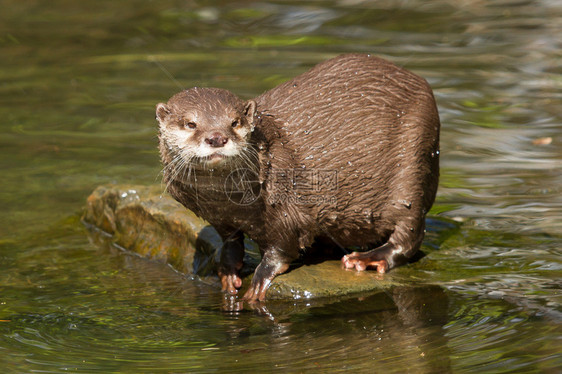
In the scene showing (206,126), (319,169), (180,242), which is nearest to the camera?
(206,126)

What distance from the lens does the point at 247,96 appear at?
7195mm

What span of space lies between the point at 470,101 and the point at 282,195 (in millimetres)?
3620

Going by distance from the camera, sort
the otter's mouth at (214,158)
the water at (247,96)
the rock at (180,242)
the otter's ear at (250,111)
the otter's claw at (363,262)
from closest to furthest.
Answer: the water at (247,96) → the otter's mouth at (214,158) → the otter's ear at (250,111) → the rock at (180,242) → the otter's claw at (363,262)

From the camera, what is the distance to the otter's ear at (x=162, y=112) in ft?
12.6

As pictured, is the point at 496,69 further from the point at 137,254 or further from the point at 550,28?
the point at 137,254

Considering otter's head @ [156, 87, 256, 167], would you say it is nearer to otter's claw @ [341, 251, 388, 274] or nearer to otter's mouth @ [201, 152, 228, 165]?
otter's mouth @ [201, 152, 228, 165]

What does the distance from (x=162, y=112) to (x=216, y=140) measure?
401 millimetres

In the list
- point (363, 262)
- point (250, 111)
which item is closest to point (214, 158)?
point (250, 111)

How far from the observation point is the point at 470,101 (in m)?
7.26

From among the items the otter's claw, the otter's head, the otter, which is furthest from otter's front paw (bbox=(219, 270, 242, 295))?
the otter's head

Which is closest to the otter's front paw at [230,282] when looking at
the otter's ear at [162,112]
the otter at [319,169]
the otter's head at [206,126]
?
the otter at [319,169]

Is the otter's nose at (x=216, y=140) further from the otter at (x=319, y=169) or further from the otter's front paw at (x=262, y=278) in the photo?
the otter's front paw at (x=262, y=278)

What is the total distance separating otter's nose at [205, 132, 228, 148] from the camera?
11.8 feet

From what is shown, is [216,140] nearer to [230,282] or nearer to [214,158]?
[214,158]
